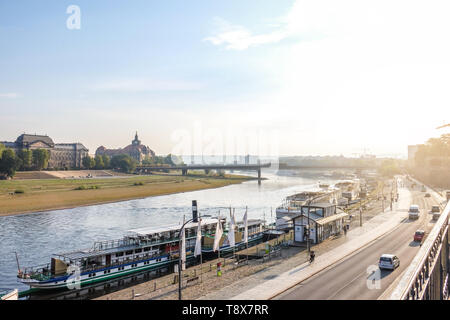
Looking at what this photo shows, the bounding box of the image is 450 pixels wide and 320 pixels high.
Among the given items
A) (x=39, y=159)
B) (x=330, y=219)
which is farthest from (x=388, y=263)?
(x=39, y=159)

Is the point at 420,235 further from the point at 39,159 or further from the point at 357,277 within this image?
the point at 39,159

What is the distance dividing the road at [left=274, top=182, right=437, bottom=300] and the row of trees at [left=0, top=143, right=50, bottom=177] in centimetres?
12350

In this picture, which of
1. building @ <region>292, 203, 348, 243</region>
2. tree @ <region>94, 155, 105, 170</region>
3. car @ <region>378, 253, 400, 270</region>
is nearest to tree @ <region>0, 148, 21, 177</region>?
tree @ <region>94, 155, 105, 170</region>

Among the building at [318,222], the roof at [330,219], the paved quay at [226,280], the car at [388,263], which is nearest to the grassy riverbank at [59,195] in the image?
the paved quay at [226,280]

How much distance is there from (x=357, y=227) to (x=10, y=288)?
139ft

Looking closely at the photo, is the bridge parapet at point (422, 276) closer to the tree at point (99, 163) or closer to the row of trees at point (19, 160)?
the row of trees at point (19, 160)

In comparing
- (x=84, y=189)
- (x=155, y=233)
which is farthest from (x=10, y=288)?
(x=84, y=189)

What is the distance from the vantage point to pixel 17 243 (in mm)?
48906

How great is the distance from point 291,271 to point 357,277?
17.5 feet

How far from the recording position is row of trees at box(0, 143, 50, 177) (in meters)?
126

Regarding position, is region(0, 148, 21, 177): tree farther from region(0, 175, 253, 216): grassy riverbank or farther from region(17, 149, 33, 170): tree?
region(17, 149, 33, 170): tree

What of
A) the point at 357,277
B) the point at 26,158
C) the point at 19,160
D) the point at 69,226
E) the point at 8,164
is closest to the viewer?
the point at 357,277

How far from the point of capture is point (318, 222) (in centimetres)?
4300

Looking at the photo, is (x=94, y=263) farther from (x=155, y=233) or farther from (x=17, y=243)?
(x=17, y=243)
